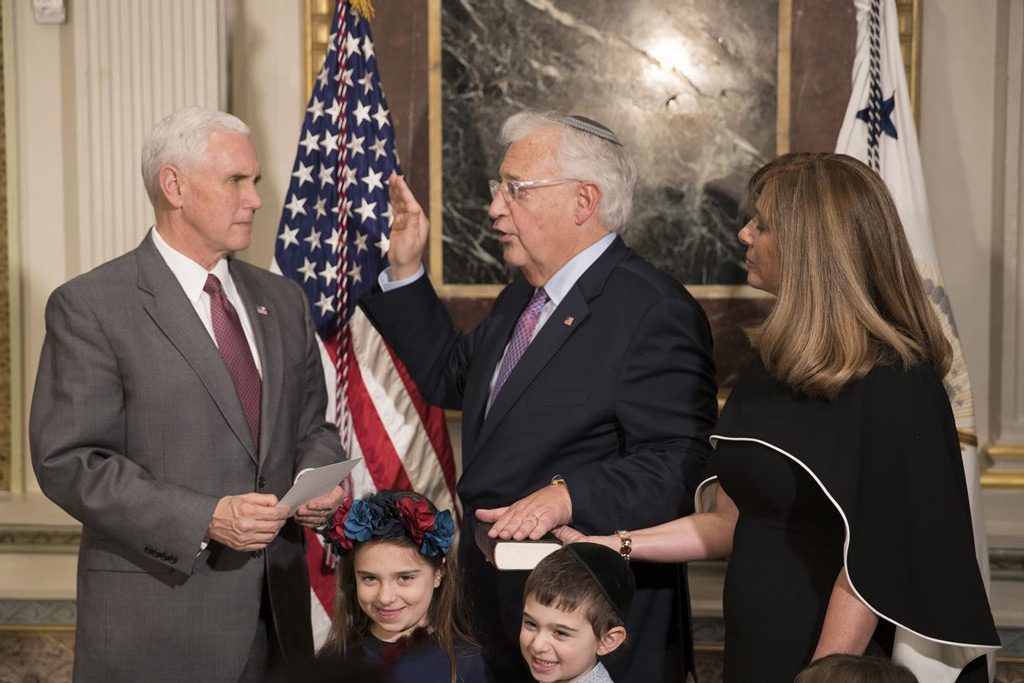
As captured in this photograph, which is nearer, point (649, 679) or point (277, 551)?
point (649, 679)

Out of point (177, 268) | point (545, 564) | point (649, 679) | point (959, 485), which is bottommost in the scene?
point (649, 679)

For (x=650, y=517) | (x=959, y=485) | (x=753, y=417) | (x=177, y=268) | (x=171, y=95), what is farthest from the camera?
(x=171, y=95)

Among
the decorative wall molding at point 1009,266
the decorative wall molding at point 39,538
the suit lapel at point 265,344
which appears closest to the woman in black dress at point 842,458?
the suit lapel at point 265,344

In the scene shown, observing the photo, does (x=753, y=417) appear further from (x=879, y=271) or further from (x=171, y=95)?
(x=171, y=95)

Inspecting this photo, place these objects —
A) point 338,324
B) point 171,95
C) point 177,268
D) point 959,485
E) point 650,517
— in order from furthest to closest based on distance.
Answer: point 171,95
point 338,324
point 177,268
point 650,517
point 959,485

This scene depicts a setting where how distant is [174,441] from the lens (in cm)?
308

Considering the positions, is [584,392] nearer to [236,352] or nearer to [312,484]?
[312,484]

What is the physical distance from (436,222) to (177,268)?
1599mm

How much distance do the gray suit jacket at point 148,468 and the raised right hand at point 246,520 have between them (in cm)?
5

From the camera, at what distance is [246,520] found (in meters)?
2.96

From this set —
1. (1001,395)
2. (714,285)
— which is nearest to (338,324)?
(714,285)

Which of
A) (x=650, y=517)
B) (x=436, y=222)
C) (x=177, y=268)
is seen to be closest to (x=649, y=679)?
(x=650, y=517)

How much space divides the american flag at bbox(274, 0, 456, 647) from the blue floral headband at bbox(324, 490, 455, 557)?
141 centimetres

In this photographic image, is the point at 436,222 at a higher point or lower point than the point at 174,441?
higher
